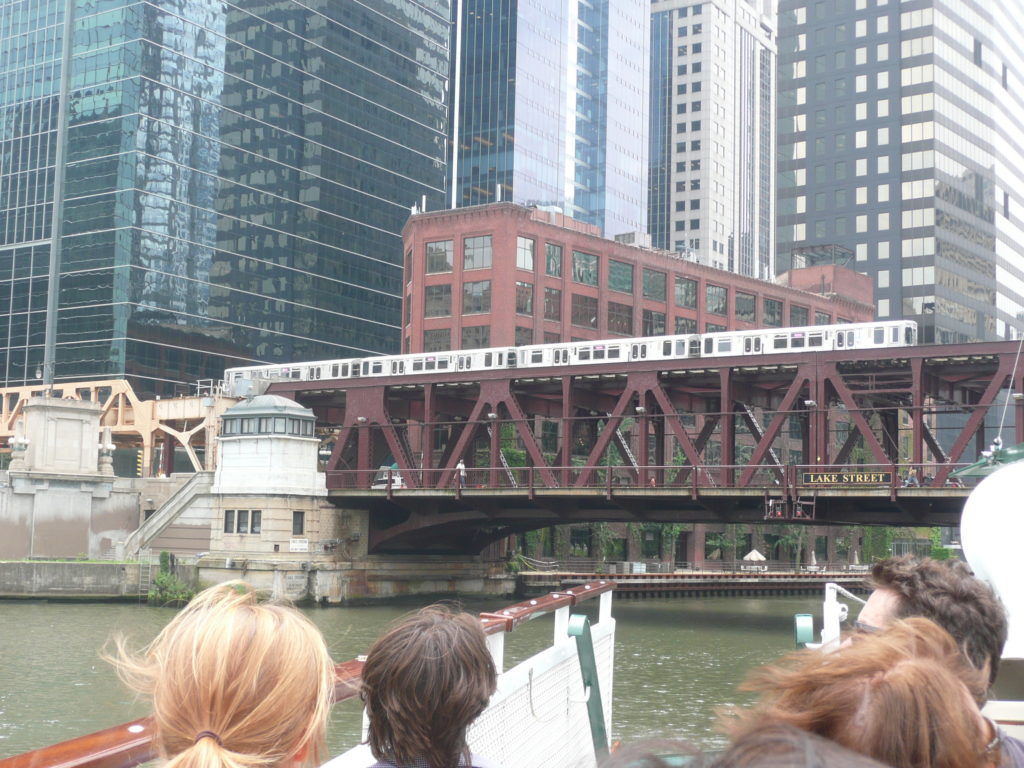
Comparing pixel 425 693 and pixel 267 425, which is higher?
pixel 267 425

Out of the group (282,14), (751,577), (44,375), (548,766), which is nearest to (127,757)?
(548,766)

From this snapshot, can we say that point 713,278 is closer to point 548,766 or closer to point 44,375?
point 44,375

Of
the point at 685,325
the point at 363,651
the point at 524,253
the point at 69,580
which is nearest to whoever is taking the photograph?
the point at 363,651

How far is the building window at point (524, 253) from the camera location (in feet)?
341

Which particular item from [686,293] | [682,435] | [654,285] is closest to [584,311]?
[654,285]

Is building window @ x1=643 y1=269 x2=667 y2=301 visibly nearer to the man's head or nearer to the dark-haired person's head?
the man's head

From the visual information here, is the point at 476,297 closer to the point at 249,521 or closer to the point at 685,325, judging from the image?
the point at 685,325

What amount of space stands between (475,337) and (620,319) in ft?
53.3

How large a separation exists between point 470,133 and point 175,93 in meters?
56.5

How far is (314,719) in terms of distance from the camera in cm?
378

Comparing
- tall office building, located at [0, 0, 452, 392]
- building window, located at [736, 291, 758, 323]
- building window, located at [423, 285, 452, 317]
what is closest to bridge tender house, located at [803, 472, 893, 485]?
building window, located at [423, 285, 452, 317]

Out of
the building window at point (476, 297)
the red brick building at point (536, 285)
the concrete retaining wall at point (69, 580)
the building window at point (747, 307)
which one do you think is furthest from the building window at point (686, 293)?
the concrete retaining wall at point (69, 580)

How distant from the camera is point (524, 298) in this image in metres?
104

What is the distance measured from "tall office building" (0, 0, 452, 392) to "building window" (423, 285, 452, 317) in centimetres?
3016
